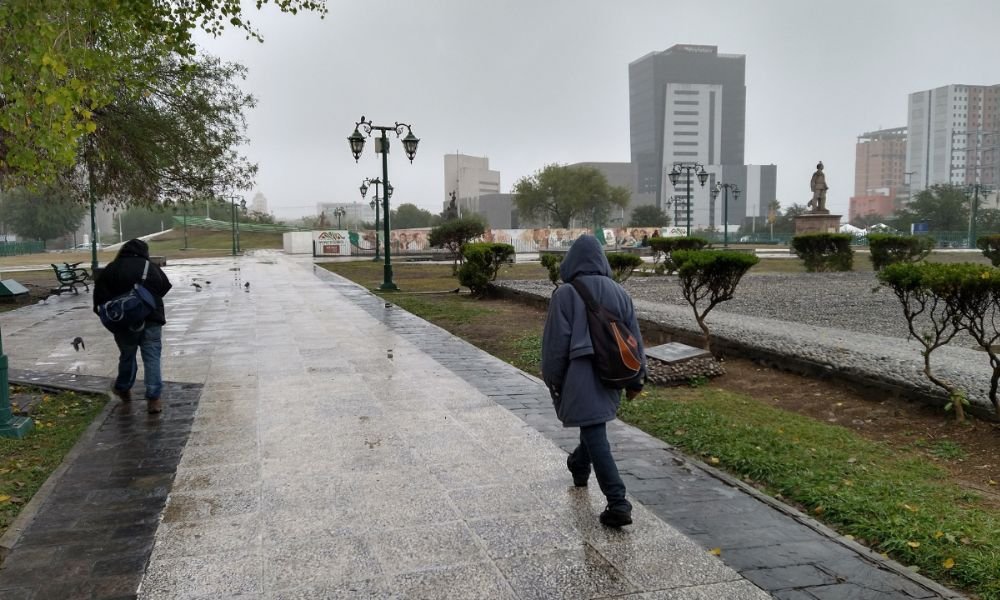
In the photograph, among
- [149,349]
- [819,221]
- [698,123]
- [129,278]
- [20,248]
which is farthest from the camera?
[698,123]

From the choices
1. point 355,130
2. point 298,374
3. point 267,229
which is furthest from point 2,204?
point 298,374

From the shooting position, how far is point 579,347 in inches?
140

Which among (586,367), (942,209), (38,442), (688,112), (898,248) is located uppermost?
(688,112)

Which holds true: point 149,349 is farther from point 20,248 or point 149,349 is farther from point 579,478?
point 20,248

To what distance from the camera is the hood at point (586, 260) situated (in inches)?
147

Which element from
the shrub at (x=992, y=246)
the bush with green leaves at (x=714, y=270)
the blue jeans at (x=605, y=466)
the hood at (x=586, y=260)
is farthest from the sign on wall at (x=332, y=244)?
the blue jeans at (x=605, y=466)

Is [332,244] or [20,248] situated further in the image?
[20,248]

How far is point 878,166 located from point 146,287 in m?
179

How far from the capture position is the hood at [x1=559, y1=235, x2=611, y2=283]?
3.72 m

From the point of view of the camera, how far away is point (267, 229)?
270 ft

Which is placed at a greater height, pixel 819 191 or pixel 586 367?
pixel 819 191

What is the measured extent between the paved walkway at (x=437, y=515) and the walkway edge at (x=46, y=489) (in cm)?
18

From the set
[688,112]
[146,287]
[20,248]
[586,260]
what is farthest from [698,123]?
[586,260]

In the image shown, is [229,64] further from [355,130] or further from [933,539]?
[933,539]
